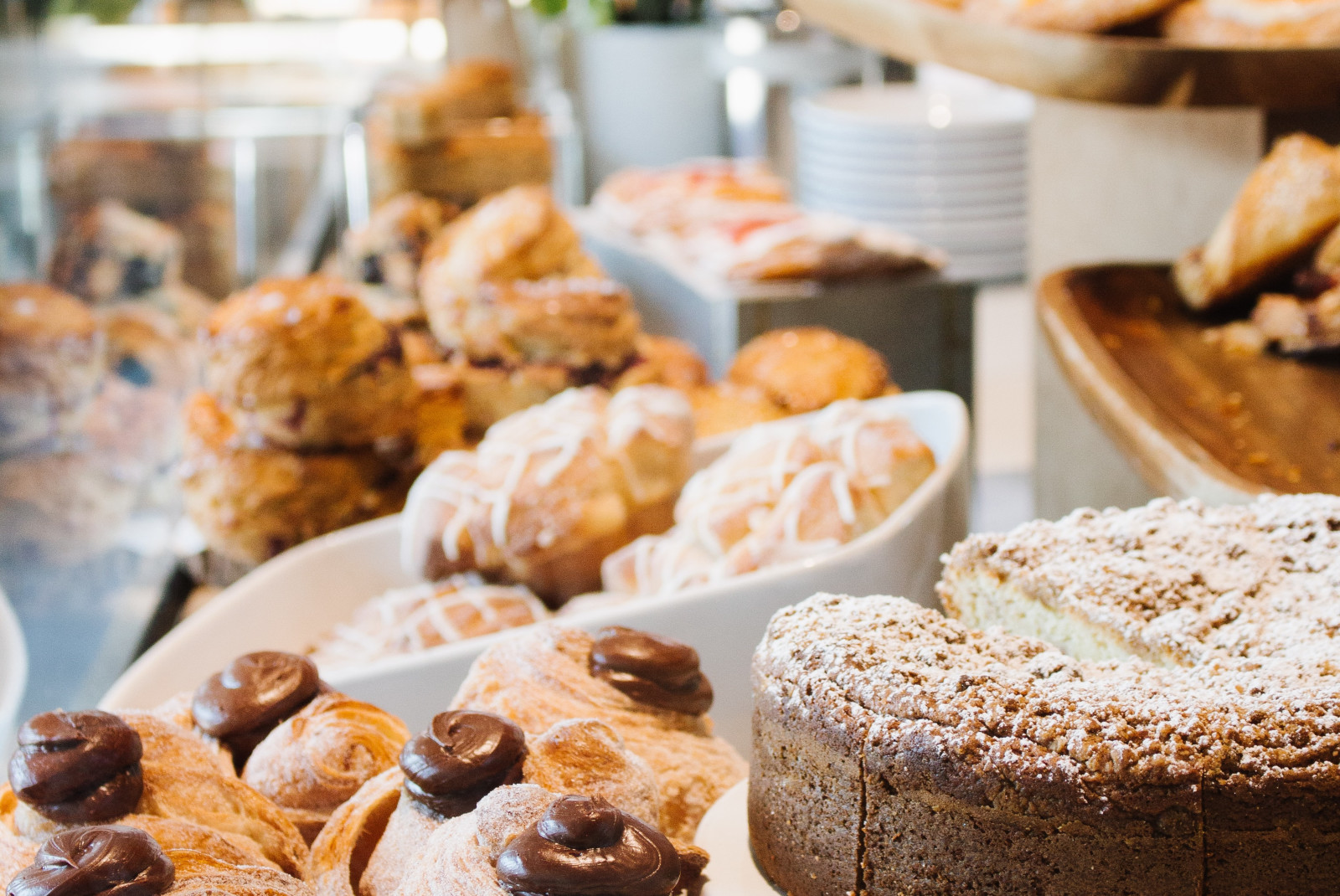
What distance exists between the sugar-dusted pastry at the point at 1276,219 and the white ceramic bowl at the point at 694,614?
1.53 feet

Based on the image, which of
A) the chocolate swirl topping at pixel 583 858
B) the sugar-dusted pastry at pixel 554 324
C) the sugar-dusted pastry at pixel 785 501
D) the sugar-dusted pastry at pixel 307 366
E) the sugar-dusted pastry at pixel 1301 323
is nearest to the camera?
the chocolate swirl topping at pixel 583 858

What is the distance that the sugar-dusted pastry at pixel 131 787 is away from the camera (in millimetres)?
650

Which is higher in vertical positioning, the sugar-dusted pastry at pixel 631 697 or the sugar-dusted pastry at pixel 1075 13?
the sugar-dusted pastry at pixel 1075 13

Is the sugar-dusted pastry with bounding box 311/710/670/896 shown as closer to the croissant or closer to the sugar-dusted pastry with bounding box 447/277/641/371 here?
the croissant

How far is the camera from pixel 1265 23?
57.4 inches

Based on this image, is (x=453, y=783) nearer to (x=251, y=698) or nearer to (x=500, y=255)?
(x=251, y=698)

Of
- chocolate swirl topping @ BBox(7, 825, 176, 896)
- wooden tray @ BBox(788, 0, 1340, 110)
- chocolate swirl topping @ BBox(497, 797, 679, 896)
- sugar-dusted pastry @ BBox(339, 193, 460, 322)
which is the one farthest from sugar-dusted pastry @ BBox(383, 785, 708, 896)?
sugar-dusted pastry @ BBox(339, 193, 460, 322)

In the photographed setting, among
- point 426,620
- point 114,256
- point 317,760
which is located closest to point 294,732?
point 317,760

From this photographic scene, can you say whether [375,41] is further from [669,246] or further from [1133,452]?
[1133,452]

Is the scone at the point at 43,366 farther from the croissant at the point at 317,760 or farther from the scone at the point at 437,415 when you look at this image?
the croissant at the point at 317,760

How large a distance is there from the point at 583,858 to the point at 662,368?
59.9 inches

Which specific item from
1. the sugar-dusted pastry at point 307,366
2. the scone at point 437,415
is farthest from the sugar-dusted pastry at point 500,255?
the sugar-dusted pastry at point 307,366

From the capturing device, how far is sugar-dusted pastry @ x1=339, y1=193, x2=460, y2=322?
98.2 inches

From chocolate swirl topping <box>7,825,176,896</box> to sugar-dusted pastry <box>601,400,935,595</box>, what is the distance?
62 cm
